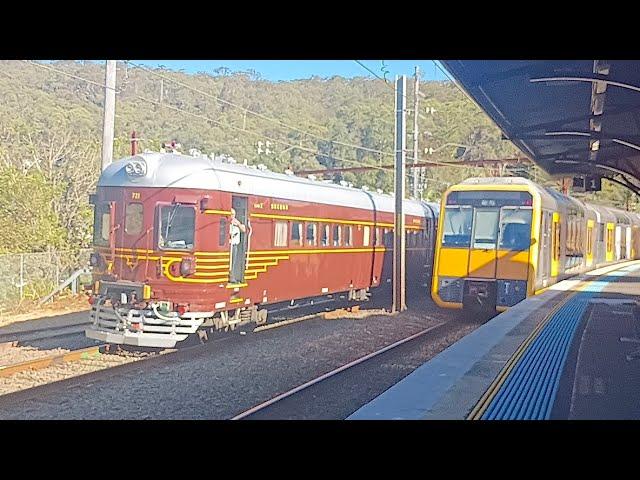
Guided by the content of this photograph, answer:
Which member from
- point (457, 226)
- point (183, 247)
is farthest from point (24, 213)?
point (457, 226)

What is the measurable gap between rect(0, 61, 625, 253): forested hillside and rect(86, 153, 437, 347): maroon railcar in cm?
388

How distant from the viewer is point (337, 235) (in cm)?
1536

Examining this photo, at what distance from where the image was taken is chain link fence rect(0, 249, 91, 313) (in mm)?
16547

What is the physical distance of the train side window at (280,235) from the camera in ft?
→ 42.2

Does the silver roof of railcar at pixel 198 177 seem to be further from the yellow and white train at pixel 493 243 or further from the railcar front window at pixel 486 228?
the railcar front window at pixel 486 228

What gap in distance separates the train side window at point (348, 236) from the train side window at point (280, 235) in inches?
108

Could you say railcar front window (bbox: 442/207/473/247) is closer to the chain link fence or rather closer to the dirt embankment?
the chain link fence

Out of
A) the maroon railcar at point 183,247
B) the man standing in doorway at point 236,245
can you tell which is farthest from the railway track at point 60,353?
the man standing in doorway at point 236,245

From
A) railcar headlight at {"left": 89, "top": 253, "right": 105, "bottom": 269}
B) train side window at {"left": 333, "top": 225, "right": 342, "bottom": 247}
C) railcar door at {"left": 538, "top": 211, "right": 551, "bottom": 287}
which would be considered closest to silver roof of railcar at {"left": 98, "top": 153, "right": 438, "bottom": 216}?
railcar headlight at {"left": 89, "top": 253, "right": 105, "bottom": 269}
